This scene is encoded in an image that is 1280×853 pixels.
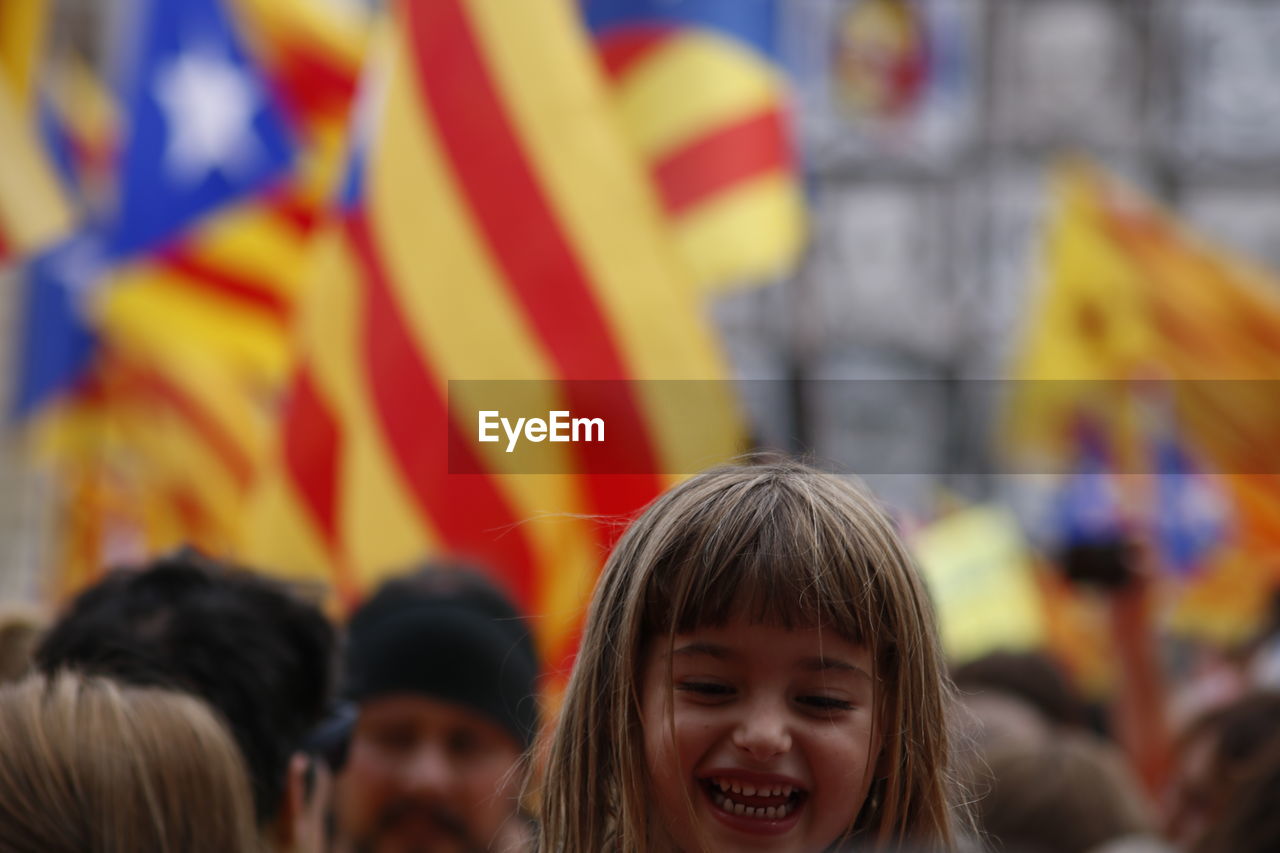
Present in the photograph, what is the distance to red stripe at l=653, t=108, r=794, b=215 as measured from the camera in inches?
256

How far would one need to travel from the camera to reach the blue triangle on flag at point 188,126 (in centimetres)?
791

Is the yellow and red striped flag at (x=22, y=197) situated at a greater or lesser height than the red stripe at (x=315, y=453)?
greater

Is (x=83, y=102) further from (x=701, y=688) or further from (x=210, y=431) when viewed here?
(x=701, y=688)

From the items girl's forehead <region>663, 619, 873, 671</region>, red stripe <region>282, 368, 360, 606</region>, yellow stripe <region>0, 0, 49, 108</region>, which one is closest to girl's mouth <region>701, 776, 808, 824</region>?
girl's forehead <region>663, 619, 873, 671</region>

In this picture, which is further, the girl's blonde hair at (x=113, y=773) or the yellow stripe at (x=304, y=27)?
the yellow stripe at (x=304, y=27)

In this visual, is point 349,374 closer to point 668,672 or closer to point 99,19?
point 668,672

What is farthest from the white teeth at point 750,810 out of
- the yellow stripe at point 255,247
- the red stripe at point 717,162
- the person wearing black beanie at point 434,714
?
the yellow stripe at point 255,247

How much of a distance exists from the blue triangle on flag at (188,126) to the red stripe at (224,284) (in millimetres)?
99

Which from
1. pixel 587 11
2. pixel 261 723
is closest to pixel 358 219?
pixel 587 11

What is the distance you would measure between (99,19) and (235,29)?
13.9m

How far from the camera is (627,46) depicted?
631 cm

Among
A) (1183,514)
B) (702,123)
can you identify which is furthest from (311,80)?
(1183,514)

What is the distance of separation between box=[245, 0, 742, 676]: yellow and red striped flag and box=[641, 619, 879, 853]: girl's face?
1907 mm

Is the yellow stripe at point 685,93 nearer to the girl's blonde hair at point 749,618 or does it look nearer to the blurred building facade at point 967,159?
the girl's blonde hair at point 749,618
